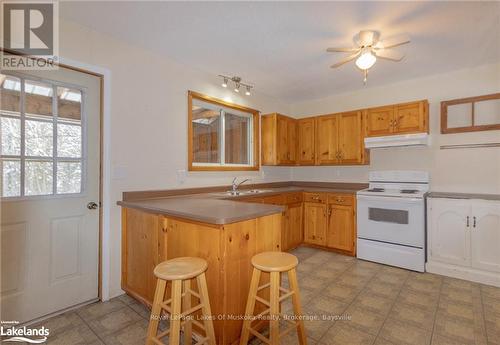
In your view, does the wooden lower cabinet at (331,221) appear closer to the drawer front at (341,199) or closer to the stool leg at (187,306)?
the drawer front at (341,199)

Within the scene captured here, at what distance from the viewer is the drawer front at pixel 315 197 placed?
3781mm

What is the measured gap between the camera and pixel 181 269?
1490 mm

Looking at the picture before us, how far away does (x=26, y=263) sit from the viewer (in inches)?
77.1

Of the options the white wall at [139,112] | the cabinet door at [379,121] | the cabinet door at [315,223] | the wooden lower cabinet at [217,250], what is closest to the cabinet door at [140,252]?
the wooden lower cabinet at [217,250]

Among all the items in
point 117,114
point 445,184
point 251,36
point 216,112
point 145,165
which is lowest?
point 445,184

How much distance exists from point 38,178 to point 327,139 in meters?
3.69

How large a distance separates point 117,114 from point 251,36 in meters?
1.50

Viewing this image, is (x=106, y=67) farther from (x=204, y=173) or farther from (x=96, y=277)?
(x=96, y=277)

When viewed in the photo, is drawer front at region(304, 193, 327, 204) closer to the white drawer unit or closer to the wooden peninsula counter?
the white drawer unit

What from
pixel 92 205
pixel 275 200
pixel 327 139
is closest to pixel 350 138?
pixel 327 139

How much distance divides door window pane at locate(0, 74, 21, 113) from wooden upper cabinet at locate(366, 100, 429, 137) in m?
3.96

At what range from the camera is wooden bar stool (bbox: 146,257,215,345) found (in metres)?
1.40

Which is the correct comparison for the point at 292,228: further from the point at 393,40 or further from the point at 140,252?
the point at 393,40

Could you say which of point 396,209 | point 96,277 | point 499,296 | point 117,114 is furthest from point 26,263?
point 499,296
